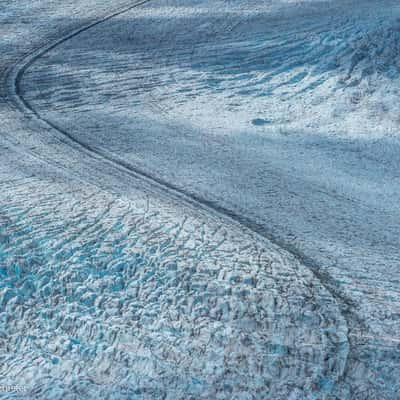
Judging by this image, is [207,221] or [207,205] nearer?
[207,221]

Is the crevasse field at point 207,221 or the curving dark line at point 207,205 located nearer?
the crevasse field at point 207,221

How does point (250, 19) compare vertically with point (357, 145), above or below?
above

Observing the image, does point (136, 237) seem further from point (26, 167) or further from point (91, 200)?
point (26, 167)

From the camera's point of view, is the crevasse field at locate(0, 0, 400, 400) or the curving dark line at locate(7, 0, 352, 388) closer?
the crevasse field at locate(0, 0, 400, 400)

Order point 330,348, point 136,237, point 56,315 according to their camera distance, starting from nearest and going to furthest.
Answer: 1. point 330,348
2. point 56,315
3. point 136,237

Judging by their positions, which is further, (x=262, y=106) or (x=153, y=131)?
(x=262, y=106)

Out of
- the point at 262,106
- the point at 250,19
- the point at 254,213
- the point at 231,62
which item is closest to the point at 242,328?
the point at 254,213

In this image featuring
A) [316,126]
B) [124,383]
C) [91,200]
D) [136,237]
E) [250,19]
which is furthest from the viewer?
[250,19]
